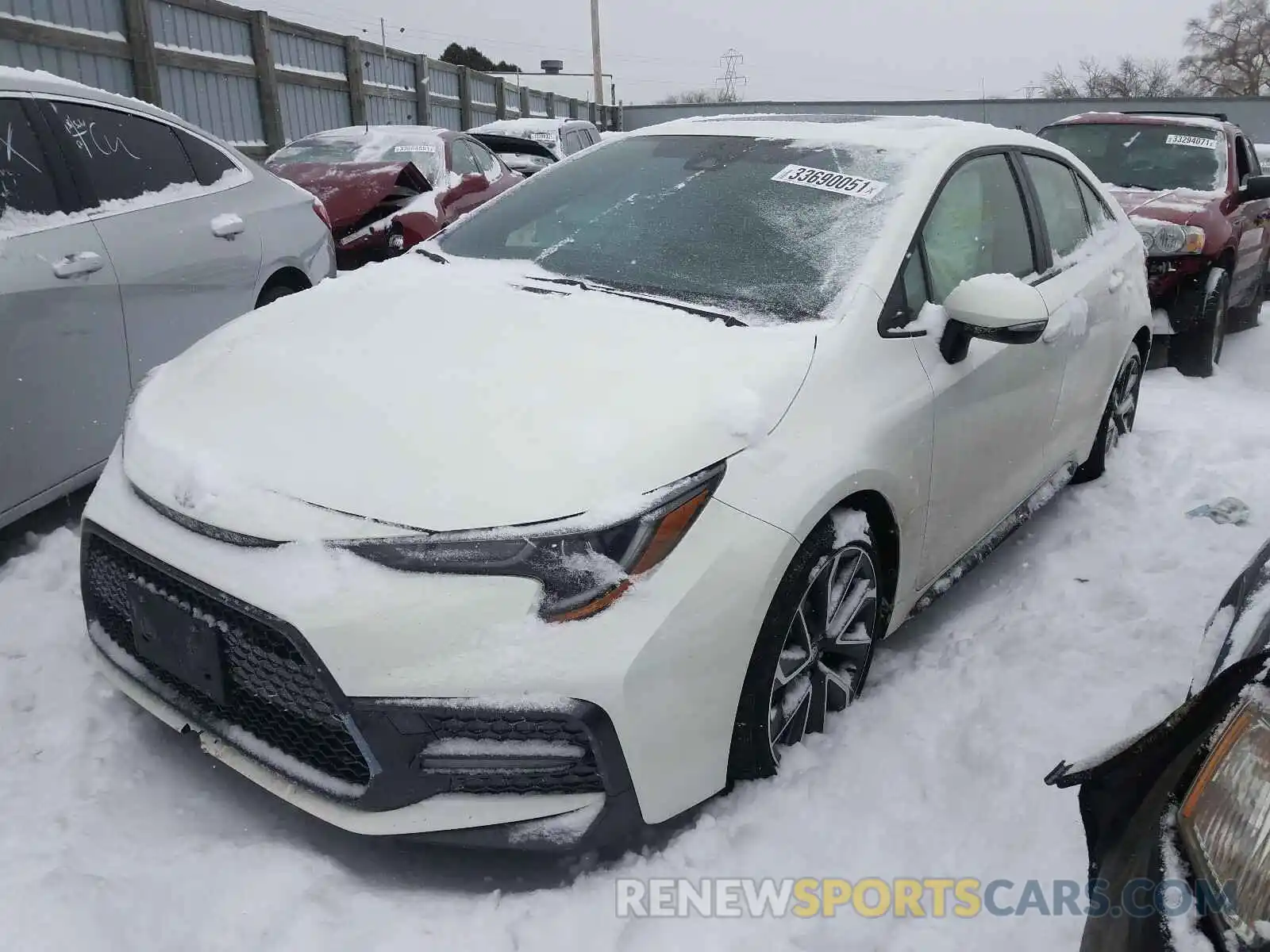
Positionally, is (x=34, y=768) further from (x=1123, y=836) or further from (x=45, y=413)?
(x=1123, y=836)

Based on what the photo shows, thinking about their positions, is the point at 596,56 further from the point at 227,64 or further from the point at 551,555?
the point at 551,555

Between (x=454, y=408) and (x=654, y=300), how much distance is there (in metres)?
0.74

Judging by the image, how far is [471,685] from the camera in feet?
6.04

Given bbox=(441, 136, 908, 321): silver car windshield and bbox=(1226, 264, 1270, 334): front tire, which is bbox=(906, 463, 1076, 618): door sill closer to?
bbox=(441, 136, 908, 321): silver car windshield

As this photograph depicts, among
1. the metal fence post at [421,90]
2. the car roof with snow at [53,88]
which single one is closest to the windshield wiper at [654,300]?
the car roof with snow at [53,88]

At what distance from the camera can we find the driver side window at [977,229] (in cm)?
289

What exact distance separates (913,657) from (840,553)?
871 mm

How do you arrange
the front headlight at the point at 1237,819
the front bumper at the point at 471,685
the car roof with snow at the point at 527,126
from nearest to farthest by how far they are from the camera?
the front headlight at the point at 1237,819 → the front bumper at the point at 471,685 → the car roof with snow at the point at 527,126

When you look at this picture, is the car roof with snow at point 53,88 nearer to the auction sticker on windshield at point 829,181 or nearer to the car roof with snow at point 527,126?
the auction sticker on windshield at point 829,181

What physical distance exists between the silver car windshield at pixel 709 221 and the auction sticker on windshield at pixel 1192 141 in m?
5.92

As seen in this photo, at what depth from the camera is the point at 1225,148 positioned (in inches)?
296

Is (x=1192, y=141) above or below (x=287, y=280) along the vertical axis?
above

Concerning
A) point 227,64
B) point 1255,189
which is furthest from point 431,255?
point 227,64

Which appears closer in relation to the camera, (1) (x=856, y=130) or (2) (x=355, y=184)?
(1) (x=856, y=130)
